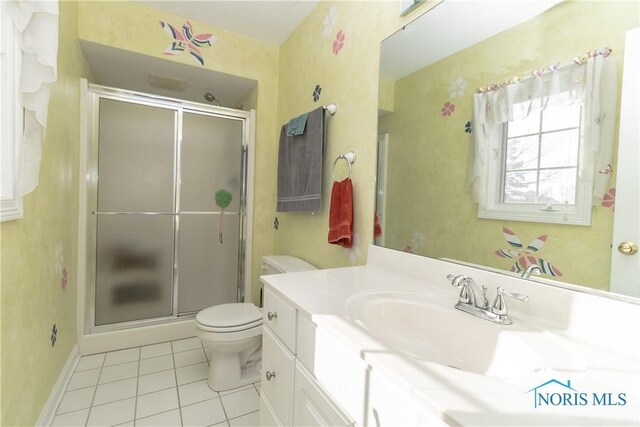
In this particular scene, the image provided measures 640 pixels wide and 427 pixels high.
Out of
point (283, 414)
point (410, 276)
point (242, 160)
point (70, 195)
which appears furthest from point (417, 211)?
point (70, 195)

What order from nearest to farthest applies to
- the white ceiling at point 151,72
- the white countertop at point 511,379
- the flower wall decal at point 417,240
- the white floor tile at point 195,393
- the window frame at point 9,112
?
the white countertop at point 511,379, the window frame at point 9,112, the flower wall decal at point 417,240, the white floor tile at point 195,393, the white ceiling at point 151,72

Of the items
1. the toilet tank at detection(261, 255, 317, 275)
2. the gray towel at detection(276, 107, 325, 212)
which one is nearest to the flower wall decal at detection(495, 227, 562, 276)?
the gray towel at detection(276, 107, 325, 212)

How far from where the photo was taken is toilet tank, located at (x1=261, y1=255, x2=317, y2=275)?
1855 millimetres

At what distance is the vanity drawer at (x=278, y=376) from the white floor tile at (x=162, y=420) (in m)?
0.63

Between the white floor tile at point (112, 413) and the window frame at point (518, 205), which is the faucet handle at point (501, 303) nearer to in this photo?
the window frame at point (518, 205)

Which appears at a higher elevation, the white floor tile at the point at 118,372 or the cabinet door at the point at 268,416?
the cabinet door at the point at 268,416

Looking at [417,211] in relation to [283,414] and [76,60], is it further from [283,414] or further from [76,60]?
[76,60]

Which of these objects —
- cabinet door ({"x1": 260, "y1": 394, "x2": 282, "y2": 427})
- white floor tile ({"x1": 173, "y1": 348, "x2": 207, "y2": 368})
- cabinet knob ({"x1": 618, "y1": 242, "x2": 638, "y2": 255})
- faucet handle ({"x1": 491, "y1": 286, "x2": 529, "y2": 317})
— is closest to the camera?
cabinet knob ({"x1": 618, "y1": 242, "x2": 638, "y2": 255})

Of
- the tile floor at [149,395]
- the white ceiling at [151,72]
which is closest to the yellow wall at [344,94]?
the white ceiling at [151,72]

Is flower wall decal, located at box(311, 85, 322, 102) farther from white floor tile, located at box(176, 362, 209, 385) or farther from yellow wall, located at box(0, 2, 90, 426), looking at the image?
white floor tile, located at box(176, 362, 209, 385)

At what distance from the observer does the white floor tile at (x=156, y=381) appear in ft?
5.44

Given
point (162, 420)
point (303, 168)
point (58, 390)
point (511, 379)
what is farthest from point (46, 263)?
point (511, 379)

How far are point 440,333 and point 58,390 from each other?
1.99 metres

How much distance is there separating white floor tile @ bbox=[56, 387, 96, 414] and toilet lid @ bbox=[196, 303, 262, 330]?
0.68 meters
